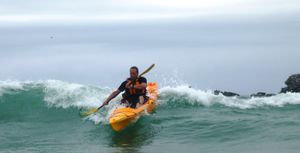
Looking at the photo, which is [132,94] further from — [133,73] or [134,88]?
[133,73]

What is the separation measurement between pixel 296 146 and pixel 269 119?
130 inches

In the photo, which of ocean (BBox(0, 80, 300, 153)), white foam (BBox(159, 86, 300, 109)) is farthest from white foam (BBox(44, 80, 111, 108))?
white foam (BBox(159, 86, 300, 109))

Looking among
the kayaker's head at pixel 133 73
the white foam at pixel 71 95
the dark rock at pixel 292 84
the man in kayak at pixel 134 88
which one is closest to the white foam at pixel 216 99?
the white foam at pixel 71 95

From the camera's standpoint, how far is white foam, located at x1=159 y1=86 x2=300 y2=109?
15284mm

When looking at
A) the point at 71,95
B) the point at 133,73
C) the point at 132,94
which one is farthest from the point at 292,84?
the point at 133,73

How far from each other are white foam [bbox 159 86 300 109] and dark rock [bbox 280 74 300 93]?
759 centimetres

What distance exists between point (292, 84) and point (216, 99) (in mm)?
9904

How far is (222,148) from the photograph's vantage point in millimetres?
9297

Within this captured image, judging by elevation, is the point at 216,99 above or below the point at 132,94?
below

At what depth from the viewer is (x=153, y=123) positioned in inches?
494

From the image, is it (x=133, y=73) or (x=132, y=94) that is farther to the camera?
(x=132, y=94)

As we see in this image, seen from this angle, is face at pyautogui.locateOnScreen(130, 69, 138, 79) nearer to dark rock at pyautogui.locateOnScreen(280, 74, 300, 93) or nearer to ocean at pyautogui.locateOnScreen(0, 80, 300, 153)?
ocean at pyautogui.locateOnScreen(0, 80, 300, 153)

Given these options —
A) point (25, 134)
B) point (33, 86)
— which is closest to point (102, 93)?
point (33, 86)

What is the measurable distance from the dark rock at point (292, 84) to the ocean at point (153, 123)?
765 centimetres
